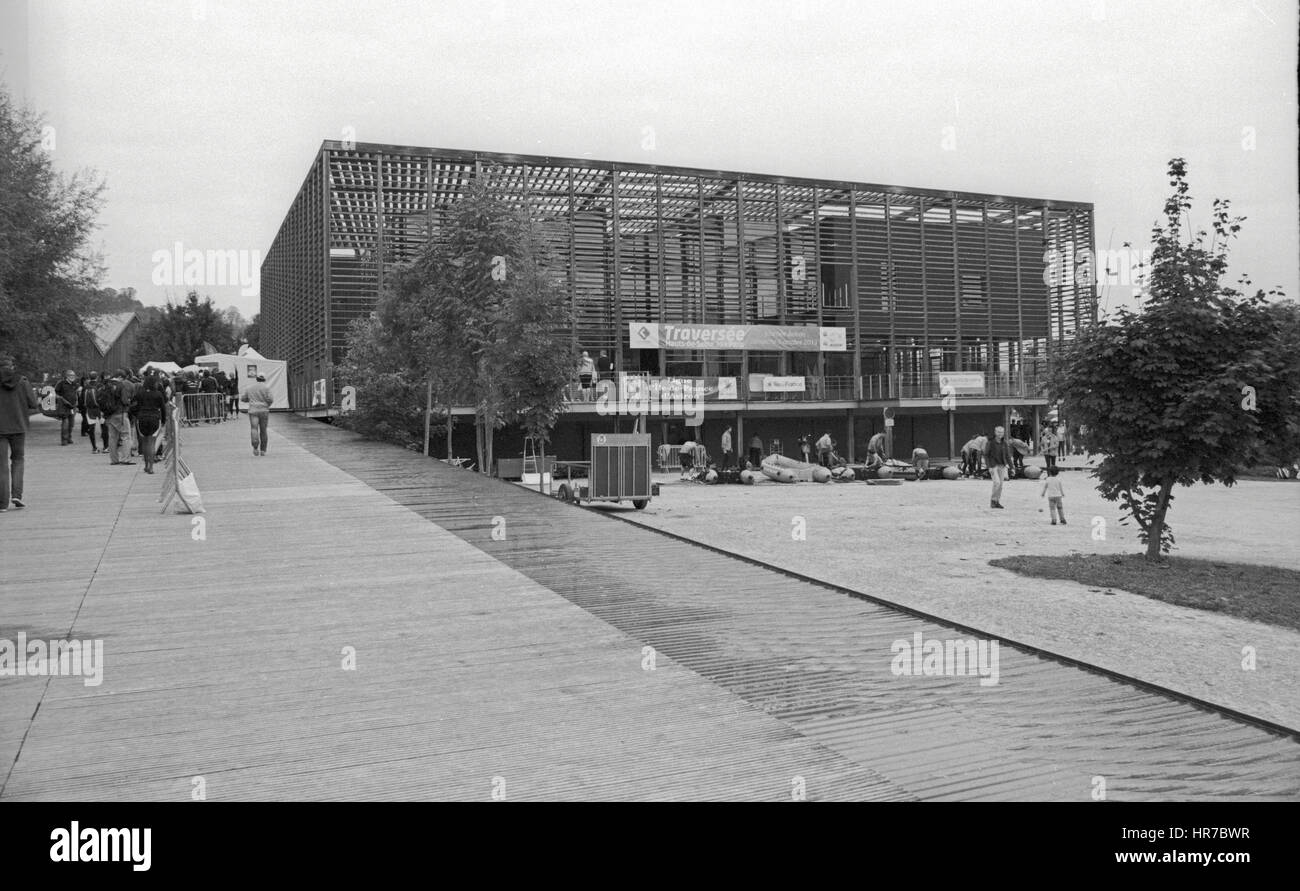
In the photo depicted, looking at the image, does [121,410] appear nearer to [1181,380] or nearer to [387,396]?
[387,396]

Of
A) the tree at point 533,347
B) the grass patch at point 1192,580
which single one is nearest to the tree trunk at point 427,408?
the tree at point 533,347

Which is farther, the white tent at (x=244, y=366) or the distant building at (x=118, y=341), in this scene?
the distant building at (x=118, y=341)

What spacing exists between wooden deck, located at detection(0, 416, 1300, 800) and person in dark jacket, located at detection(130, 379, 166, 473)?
824cm

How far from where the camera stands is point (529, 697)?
5641 mm

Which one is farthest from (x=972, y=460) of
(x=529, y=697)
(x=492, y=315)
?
(x=529, y=697)

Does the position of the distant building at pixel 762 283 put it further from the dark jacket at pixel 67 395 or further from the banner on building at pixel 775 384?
the dark jacket at pixel 67 395

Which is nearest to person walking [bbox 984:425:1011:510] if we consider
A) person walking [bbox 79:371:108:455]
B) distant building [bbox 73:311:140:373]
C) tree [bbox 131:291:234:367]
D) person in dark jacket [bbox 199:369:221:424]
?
person walking [bbox 79:371:108:455]

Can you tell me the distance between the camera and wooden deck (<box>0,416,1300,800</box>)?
4512 millimetres

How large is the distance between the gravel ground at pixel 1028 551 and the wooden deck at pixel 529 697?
1634mm

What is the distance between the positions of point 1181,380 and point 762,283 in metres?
34.2

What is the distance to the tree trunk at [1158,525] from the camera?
556 inches

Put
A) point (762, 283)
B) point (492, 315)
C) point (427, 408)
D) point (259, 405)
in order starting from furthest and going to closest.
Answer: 1. point (762, 283)
2. point (427, 408)
3. point (492, 315)
4. point (259, 405)

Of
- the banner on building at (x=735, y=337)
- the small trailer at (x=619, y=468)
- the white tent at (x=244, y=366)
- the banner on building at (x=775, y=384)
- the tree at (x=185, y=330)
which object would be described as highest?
the tree at (x=185, y=330)

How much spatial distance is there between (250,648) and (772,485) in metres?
26.8
